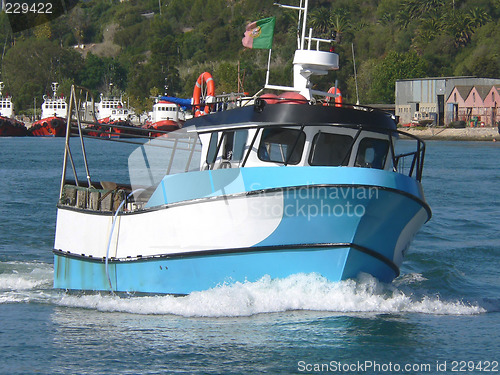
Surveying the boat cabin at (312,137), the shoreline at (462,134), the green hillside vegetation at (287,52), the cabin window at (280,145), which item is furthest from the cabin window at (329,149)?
the shoreline at (462,134)

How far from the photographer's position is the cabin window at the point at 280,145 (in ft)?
41.2

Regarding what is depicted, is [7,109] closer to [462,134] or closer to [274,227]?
[462,134]

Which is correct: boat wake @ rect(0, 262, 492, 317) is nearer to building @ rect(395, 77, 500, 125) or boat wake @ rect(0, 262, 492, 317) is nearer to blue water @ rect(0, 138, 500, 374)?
blue water @ rect(0, 138, 500, 374)

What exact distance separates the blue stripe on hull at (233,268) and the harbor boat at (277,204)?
0.02m

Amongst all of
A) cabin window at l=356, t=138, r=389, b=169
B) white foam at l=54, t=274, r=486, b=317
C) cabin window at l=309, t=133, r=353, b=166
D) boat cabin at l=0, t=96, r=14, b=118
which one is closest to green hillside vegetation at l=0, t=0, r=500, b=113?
boat cabin at l=0, t=96, r=14, b=118

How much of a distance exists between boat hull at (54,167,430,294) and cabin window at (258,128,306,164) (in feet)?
2.54

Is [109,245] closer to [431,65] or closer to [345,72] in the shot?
[345,72]

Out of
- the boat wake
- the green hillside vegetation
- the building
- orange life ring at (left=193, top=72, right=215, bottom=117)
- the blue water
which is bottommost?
the blue water

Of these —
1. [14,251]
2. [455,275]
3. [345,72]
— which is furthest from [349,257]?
[345,72]

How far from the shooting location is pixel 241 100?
13.3m

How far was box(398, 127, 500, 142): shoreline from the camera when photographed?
3364 inches

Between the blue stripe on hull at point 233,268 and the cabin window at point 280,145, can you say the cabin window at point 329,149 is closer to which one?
the cabin window at point 280,145

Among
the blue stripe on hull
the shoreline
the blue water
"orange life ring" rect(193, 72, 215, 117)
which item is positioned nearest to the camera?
the blue water

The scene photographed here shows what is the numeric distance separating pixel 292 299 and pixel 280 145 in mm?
2525
